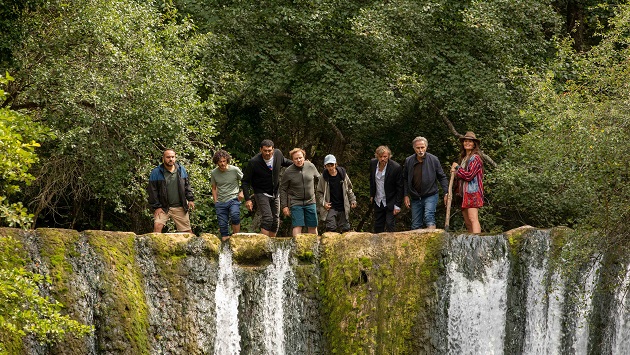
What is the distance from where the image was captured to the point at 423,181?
1772 cm

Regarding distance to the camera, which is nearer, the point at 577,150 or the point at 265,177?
the point at 577,150

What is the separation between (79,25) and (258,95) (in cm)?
638

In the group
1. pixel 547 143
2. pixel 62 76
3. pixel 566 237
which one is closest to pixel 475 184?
pixel 566 237

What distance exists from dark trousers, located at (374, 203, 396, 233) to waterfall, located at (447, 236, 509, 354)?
1.58 metres

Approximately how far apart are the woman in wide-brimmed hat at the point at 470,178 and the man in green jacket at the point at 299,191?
2232 millimetres

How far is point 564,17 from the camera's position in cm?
2708

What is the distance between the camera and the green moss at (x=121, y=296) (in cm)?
1684

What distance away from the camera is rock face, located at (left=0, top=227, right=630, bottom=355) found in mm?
16375

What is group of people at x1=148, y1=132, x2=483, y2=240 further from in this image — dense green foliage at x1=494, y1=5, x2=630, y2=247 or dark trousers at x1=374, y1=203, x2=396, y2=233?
dense green foliage at x1=494, y1=5, x2=630, y2=247

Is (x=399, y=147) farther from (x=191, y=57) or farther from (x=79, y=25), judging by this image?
(x=79, y=25)

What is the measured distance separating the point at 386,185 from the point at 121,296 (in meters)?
4.13

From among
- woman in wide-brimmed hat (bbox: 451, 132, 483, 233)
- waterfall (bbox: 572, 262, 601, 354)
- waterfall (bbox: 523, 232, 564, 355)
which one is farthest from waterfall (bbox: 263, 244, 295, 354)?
waterfall (bbox: 572, 262, 601, 354)

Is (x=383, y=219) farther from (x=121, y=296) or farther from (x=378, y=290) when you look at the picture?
(x=121, y=296)

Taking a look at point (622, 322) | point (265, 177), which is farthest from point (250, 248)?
point (622, 322)
